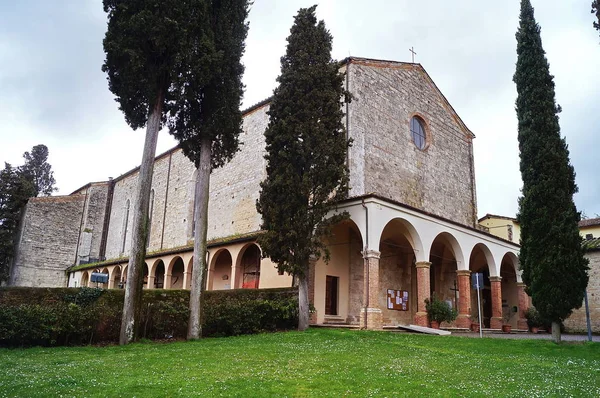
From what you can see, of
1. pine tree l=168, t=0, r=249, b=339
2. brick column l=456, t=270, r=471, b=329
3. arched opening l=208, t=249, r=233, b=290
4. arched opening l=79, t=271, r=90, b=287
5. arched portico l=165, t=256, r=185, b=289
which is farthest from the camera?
arched opening l=79, t=271, r=90, b=287

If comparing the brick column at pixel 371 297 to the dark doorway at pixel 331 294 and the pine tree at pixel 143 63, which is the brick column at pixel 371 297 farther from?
the pine tree at pixel 143 63

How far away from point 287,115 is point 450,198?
11845 mm

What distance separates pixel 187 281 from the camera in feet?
74.6

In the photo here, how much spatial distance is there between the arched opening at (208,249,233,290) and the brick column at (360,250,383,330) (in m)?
9.60

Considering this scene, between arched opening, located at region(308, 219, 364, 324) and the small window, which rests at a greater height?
the small window

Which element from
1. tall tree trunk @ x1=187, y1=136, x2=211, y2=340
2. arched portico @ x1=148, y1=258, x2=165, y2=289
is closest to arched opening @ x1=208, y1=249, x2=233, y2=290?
arched portico @ x1=148, y1=258, x2=165, y2=289

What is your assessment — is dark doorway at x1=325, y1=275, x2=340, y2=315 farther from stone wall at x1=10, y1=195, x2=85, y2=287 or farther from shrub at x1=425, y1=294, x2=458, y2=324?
stone wall at x1=10, y1=195, x2=85, y2=287

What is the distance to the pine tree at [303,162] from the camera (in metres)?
14.2

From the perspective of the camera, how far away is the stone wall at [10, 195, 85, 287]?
32.2m

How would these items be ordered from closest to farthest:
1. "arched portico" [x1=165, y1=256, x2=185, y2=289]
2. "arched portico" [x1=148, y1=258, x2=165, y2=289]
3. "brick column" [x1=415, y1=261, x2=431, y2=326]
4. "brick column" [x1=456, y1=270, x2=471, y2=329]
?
"brick column" [x1=415, y1=261, x2=431, y2=326], "brick column" [x1=456, y1=270, x2=471, y2=329], "arched portico" [x1=165, y1=256, x2=185, y2=289], "arched portico" [x1=148, y1=258, x2=165, y2=289]

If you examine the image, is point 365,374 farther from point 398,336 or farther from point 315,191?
point 315,191

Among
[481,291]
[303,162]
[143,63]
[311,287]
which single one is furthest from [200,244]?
[481,291]

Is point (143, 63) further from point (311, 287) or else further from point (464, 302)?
point (464, 302)

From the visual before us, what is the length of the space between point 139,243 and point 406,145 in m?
13.3
